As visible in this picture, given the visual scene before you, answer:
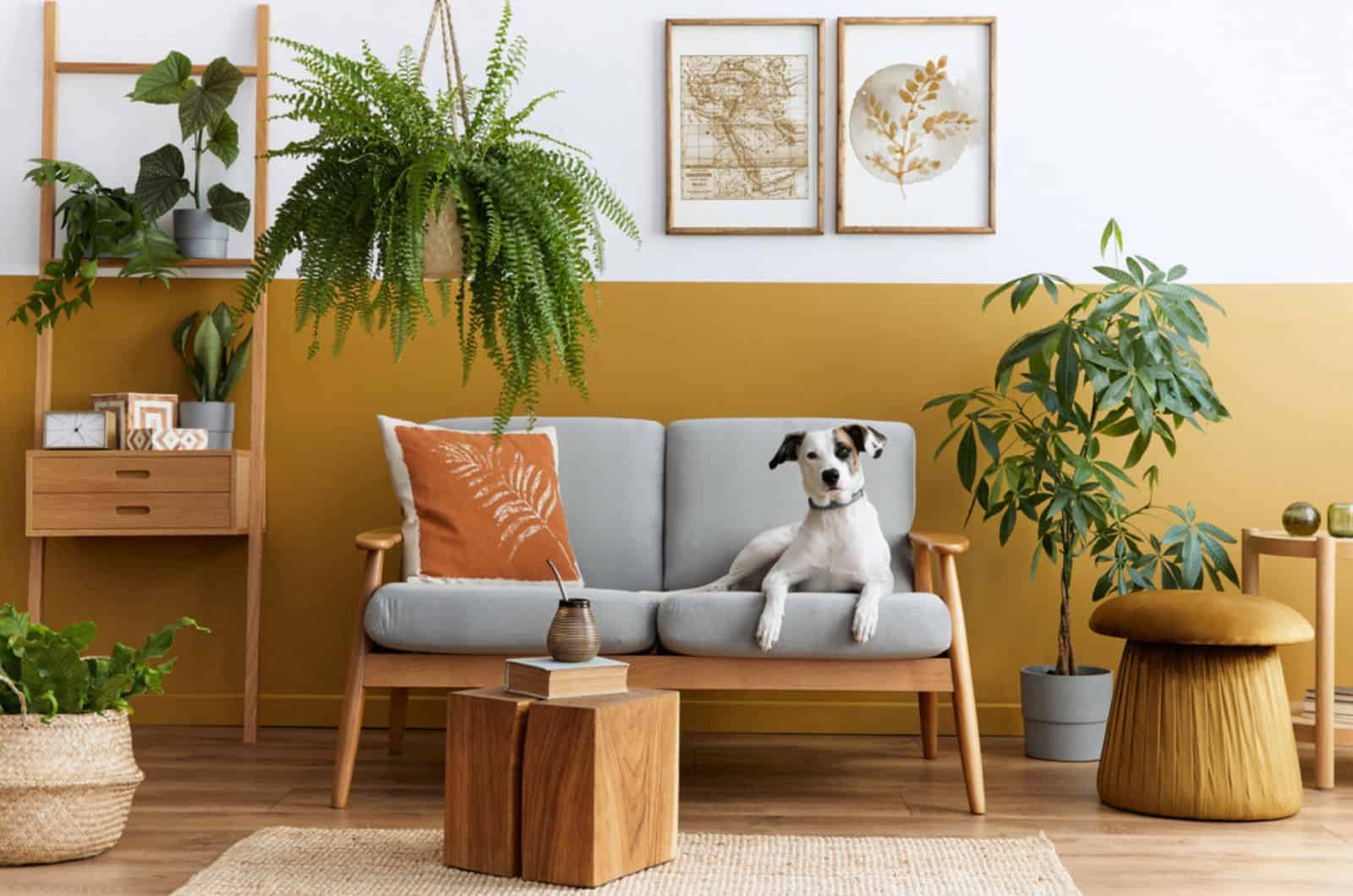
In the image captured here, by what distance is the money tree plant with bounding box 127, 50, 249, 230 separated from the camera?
3492 millimetres

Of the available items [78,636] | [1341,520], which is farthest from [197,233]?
[1341,520]

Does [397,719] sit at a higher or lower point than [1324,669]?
lower

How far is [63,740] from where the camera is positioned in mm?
2387

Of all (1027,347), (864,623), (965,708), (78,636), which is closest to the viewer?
(78,636)

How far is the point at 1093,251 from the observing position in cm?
376

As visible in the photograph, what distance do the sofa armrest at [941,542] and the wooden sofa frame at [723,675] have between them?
0.12 ft

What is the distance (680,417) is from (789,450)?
2.47 feet

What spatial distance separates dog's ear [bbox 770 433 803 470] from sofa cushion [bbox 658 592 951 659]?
0.40 m

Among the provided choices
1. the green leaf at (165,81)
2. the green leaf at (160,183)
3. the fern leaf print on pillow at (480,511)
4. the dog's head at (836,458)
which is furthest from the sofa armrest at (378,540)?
the green leaf at (165,81)

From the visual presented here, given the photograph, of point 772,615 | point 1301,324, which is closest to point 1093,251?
point 1301,324

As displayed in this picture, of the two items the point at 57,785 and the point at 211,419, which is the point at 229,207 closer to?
the point at 211,419

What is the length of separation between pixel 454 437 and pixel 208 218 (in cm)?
103

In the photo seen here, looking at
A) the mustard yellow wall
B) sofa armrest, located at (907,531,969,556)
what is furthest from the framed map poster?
sofa armrest, located at (907,531,969,556)

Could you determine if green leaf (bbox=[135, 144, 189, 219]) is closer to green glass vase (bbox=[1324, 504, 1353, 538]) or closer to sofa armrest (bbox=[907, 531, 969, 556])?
sofa armrest (bbox=[907, 531, 969, 556])
